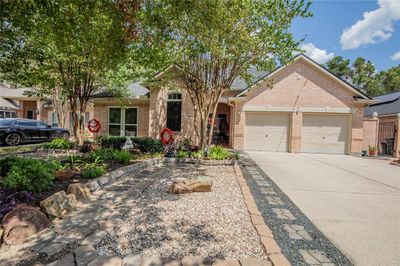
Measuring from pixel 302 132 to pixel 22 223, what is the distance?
1507cm

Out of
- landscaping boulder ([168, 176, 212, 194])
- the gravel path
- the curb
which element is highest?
landscaping boulder ([168, 176, 212, 194])

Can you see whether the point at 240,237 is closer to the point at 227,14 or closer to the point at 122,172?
the point at 122,172

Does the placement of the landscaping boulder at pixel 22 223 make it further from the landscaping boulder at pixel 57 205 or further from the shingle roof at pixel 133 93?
the shingle roof at pixel 133 93

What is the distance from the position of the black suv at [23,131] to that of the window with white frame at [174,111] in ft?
28.6

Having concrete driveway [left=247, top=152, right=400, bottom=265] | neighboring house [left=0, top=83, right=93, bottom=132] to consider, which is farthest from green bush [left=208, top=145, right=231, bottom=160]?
neighboring house [left=0, top=83, right=93, bottom=132]

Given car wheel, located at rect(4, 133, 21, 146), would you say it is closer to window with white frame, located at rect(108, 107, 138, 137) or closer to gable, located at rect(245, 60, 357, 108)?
window with white frame, located at rect(108, 107, 138, 137)

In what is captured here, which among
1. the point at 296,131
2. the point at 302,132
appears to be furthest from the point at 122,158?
the point at 302,132

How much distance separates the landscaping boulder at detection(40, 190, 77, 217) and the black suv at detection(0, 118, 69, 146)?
1329 cm

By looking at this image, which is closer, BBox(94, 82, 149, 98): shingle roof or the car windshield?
the car windshield

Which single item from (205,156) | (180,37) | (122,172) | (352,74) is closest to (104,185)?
(122,172)

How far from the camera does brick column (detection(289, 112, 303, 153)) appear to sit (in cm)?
1487

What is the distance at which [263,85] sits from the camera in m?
15.0

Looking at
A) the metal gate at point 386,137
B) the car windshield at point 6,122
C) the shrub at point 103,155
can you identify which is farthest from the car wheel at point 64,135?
the metal gate at point 386,137

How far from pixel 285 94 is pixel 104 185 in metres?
12.7
